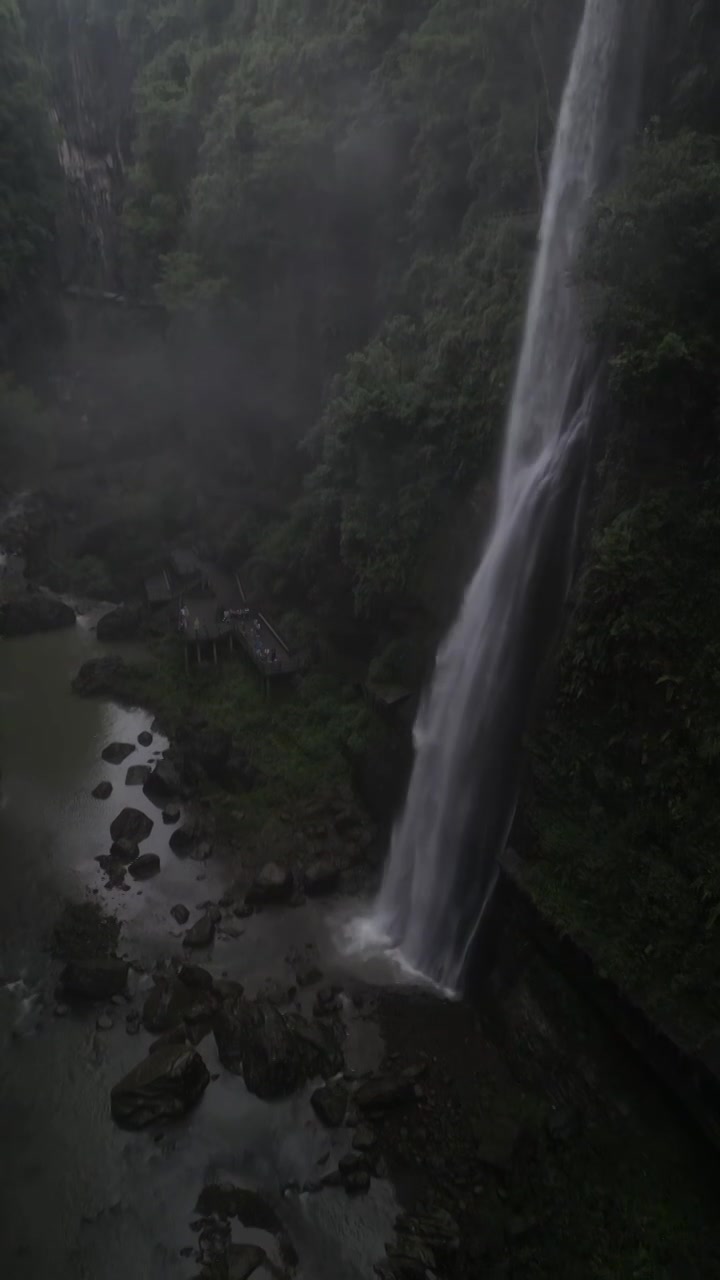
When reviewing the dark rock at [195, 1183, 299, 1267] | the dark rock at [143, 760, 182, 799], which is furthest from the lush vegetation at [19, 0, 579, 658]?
the dark rock at [195, 1183, 299, 1267]

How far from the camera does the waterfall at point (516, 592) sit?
49.7 ft

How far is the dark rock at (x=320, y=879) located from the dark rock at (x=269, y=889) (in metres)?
0.42

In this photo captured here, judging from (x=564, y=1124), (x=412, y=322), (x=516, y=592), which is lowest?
(x=564, y=1124)

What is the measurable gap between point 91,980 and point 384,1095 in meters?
5.76

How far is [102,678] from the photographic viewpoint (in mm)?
24781

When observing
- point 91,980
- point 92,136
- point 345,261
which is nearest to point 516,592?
point 91,980

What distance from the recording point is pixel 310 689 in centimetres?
2266

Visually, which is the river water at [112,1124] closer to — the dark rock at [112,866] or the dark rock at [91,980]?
the dark rock at [112,866]

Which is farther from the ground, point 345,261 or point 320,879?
point 345,261

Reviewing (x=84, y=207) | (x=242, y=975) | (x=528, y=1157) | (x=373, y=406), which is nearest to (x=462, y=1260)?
(x=528, y=1157)

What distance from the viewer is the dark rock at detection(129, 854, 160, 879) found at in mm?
18109

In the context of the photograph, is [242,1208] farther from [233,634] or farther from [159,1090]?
[233,634]

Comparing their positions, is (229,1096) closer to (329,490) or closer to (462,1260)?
(462,1260)

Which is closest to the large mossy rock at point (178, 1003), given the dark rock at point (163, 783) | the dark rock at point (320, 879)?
the dark rock at point (320, 879)
